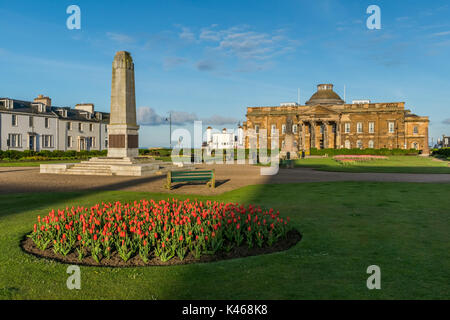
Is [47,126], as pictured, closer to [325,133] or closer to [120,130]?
[120,130]

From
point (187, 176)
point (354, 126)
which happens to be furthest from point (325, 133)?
point (187, 176)

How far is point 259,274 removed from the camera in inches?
207

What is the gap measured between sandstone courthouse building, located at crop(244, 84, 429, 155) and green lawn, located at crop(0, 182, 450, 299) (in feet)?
228

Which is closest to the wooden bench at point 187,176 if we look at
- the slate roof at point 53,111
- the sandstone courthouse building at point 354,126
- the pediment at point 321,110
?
the slate roof at point 53,111

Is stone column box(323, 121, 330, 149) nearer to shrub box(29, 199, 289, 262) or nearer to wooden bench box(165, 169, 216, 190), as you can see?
wooden bench box(165, 169, 216, 190)

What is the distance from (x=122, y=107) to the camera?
912 inches

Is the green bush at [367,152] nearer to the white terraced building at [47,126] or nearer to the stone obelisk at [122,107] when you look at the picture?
the white terraced building at [47,126]

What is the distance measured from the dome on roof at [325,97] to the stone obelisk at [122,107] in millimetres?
72090

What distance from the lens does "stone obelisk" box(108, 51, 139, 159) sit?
23047 millimetres

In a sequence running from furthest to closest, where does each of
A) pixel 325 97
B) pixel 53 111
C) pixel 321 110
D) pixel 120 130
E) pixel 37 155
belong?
pixel 325 97 → pixel 321 110 → pixel 53 111 → pixel 37 155 → pixel 120 130

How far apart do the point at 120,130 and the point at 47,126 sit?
43112 mm

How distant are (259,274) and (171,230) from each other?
7.42 ft
